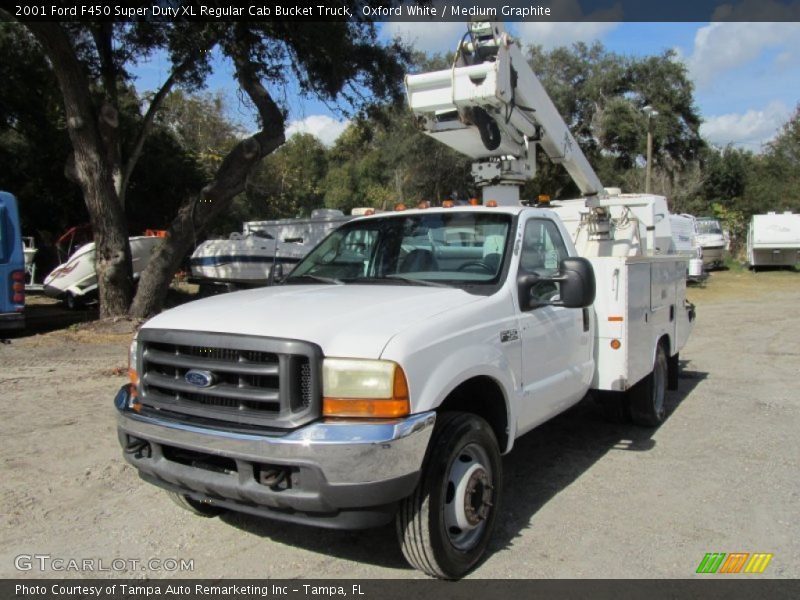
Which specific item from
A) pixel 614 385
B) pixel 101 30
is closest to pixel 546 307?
pixel 614 385

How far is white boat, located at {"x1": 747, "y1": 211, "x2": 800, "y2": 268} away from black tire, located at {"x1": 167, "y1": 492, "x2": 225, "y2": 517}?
27571 mm

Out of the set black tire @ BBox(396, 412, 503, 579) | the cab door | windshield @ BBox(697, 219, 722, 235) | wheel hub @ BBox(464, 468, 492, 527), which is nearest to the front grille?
black tire @ BBox(396, 412, 503, 579)

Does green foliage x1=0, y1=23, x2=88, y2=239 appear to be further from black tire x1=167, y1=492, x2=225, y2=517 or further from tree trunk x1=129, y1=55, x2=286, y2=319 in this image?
black tire x1=167, y1=492, x2=225, y2=517

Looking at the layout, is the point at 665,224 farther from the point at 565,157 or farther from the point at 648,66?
the point at 648,66

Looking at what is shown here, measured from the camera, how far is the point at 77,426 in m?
6.04

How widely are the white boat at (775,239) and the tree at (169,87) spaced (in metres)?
19.5

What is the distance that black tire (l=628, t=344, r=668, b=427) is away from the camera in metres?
6.14

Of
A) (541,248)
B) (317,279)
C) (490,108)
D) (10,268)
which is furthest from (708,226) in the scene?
(317,279)

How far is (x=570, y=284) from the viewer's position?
3.90 meters

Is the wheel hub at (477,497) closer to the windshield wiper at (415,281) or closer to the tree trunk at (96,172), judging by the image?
the windshield wiper at (415,281)

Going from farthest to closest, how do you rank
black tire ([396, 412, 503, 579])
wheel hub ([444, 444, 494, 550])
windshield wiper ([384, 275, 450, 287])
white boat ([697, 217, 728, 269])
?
white boat ([697, 217, 728, 269]) → windshield wiper ([384, 275, 450, 287]) → wheel hub ([444, 444, 494, 550]) → black tire ([396, 412, 503, 579])

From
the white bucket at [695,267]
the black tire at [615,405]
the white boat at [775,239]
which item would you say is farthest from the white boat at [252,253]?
the white boat at [775,239]
